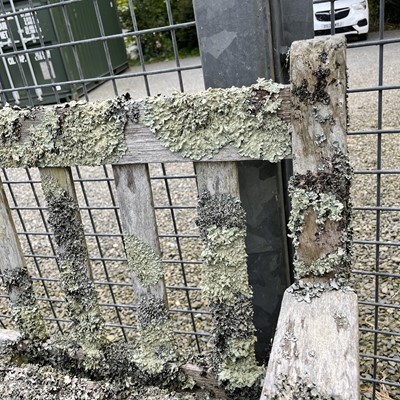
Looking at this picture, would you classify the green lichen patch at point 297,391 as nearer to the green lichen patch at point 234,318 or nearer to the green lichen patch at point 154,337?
the green lichen patch at point 234,318

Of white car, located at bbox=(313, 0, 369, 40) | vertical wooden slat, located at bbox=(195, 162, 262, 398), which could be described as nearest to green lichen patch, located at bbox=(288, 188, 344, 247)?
vertical wooden slat, located at bbox=(195, 162, 262, 398)

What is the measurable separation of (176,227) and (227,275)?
0.46m

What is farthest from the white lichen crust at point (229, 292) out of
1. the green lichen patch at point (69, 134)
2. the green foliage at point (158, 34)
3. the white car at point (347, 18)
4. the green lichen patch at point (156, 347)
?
the green foliage at point (158, 34)

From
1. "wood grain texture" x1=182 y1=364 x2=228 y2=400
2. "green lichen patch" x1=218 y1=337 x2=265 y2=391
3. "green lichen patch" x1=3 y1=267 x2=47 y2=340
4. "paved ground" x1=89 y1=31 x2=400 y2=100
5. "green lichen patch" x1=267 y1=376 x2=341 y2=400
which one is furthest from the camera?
"paved ground" x1=89 y1=31 x2=400 y2=100

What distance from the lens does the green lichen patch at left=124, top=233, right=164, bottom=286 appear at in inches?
46.4

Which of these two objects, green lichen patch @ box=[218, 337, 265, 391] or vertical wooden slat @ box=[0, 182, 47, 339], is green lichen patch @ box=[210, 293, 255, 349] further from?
vertical wooden slat @ box=[0, 182, 47, 339]

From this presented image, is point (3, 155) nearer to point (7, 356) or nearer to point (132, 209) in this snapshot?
point (132, 209)

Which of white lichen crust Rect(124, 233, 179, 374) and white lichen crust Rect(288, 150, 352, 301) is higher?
white lichen crust Rect(288, 150, 352, 301)

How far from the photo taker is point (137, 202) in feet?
3.74

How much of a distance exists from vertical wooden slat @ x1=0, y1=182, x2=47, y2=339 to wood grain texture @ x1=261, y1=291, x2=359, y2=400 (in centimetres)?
91

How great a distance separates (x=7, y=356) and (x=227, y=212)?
968 millimetres

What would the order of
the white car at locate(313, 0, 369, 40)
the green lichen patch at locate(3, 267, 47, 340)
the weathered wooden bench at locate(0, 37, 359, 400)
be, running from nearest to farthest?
the weathered wooden bench at locate(0, 37, 359, 400), the green lichen patch at locate(3, 267, 47, 340), the white car at locate(313, 0, 369, 40)

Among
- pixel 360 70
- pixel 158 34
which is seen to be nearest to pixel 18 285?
pixel 360 70

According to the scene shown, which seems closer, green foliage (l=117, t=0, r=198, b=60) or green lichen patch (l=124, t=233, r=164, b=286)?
green lichen patch (l=124, t=233, r=164, b=286)
